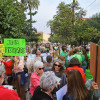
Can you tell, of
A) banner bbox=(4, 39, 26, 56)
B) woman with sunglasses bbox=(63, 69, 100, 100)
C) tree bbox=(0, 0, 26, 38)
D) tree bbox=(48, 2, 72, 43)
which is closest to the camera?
woman with sunglasses bbox=(63, 69, 100, 100)

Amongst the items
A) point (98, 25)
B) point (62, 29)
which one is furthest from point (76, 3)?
point (98, 25)

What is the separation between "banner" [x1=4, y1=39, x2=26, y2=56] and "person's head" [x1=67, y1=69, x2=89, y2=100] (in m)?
2.53

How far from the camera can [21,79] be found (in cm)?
412

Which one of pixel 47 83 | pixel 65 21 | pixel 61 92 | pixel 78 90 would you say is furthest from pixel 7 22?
pixel 65 21

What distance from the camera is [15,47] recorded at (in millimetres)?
4539

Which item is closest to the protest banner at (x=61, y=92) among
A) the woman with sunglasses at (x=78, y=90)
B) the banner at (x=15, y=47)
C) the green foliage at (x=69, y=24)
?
the woman with sunglasses at (x=78, y=90)

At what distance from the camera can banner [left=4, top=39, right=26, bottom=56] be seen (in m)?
4.47

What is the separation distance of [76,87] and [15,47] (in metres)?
2.94

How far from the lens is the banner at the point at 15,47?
4.47 meters

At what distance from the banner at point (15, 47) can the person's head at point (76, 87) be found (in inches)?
99.6

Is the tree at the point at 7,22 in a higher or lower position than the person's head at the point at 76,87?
higher

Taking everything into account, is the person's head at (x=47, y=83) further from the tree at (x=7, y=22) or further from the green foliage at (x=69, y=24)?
the green foliage at (x=69, y=24)

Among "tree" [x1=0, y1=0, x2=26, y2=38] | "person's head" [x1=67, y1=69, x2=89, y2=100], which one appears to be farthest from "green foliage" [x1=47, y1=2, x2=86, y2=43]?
"person's head" [x1=67, y1=69, x2=89, y2=100]

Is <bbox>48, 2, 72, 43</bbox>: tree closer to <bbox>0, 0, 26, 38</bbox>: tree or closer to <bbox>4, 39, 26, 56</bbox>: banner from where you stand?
<bbox>0, 0, 26, 38</bbox>: tree
